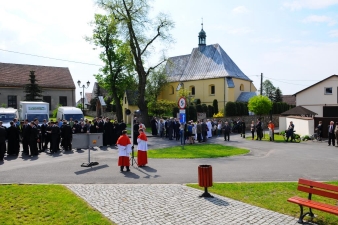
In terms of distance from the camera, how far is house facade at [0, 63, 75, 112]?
48.8 m

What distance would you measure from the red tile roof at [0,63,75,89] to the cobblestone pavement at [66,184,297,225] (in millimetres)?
46240

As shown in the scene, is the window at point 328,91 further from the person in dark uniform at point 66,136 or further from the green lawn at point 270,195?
the person in dark uniform at point 66,136

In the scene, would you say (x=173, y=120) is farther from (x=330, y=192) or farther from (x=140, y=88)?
(x=330, y=192)

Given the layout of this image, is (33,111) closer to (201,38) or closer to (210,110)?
(210,110)

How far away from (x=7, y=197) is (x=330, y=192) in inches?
316

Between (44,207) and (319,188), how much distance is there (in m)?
6.57

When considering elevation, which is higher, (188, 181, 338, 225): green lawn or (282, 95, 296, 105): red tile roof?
(282, 95, 296, 105): red tile roof

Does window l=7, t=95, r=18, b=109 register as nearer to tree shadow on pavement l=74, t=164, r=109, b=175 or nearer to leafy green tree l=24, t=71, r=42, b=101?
leafy green tree l=24, t=71, r=42, b=101

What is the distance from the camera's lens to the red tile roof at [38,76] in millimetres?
49688

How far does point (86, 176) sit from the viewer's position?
36.8 feet

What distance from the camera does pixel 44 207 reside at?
24.6 feet

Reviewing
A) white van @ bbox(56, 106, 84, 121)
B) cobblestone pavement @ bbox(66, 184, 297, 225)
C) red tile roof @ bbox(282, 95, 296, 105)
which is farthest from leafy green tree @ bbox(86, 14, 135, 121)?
red tile roof @ bbox(282, 95, 296, 105)

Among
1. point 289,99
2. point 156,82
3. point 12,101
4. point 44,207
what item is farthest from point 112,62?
point 289,99

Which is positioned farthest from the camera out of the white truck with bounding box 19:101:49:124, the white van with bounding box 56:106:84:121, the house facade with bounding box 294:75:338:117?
the house facade with bounding box 294:75:338:117
